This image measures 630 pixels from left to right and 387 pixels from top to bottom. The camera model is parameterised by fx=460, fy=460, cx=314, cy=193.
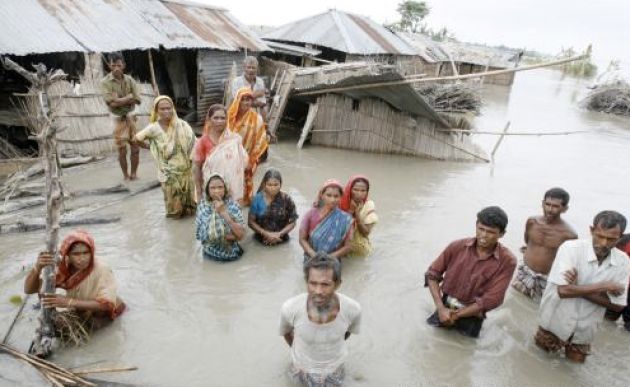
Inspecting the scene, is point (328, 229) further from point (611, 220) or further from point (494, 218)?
point (611, 220)

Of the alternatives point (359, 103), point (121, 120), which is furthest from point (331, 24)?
point (121, 120)

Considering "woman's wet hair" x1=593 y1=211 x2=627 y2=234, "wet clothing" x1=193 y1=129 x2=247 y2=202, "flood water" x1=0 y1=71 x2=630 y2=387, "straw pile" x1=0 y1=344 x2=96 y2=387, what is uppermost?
"woman's wet hair" x1=593 y1=211 x2=627 y2=234

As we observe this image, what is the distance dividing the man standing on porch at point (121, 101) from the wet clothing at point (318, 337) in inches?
181

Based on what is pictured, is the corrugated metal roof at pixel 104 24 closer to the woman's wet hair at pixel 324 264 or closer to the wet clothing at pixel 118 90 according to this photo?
the wet clothing at pixel 118 90

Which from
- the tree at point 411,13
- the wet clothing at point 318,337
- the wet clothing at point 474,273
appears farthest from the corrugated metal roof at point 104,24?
the tree at point 411,13

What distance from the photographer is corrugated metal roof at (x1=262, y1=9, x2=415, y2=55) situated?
15.6 metres

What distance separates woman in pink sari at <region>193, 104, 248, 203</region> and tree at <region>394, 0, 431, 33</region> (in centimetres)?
4146

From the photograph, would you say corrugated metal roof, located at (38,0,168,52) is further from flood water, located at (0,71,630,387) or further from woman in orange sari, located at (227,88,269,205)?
woman in orange sari, located at (227,88,269,205)

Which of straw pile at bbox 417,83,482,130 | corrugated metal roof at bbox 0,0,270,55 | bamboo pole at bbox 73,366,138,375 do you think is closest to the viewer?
bamboo pole at bbox 73,366,138,375

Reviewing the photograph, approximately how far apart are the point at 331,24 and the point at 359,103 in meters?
Answer: 8.10

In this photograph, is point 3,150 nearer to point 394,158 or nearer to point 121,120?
point 121,120

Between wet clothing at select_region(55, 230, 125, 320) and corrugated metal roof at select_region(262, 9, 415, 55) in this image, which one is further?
corrugated metal roof at select_region(262, 9, 415, 55)

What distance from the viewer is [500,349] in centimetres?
368

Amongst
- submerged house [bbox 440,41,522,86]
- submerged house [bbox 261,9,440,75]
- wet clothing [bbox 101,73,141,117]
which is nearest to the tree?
submerged house [bbox 440,41,522,86]
